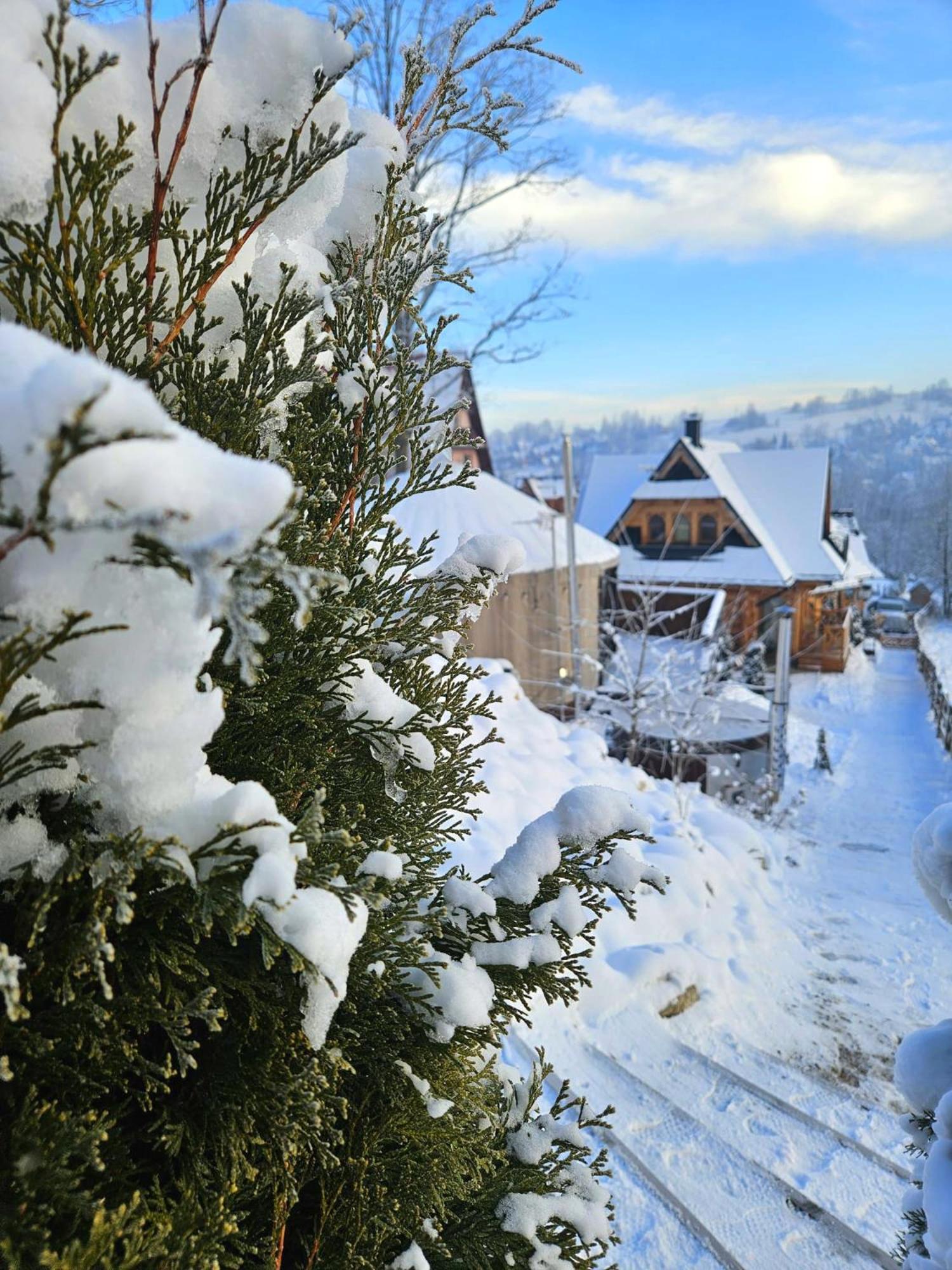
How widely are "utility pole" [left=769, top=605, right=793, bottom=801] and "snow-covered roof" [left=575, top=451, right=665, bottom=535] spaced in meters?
15.1

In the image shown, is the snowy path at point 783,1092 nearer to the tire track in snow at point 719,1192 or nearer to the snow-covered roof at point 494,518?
the tire track in snow at point 719,1192

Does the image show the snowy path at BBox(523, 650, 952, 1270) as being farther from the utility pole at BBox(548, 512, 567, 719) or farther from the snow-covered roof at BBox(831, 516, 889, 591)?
the snow-covered roof at BBox(831, 516, 889, 591)

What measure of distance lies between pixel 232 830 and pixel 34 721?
17.6 inches

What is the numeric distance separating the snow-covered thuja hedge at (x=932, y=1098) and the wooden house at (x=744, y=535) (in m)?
21.6

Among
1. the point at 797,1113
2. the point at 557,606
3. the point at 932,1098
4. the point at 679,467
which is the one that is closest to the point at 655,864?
the point at 797,1113

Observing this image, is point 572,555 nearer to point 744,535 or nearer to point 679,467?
point 744,535

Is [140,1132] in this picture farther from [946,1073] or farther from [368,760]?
[946,1073]

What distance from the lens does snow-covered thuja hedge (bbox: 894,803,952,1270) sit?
Answer: 10.1 feet

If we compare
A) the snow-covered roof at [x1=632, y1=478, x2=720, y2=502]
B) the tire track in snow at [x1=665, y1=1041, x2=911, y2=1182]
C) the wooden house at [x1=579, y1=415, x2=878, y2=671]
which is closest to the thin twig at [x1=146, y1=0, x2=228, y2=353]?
the tire track in snow at [x1=665, y1=1041, x2=911, y2=1182]

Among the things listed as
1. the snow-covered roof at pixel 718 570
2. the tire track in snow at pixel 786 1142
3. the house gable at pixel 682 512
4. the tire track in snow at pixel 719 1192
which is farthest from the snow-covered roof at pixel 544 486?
the tire track in snow at pixel 719 1192

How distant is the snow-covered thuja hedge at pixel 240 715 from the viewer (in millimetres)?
1238

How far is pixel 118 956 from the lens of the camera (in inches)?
62.8

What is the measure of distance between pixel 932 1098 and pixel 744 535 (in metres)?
25.1

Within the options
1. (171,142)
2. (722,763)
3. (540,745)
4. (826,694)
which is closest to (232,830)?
(171,142)
